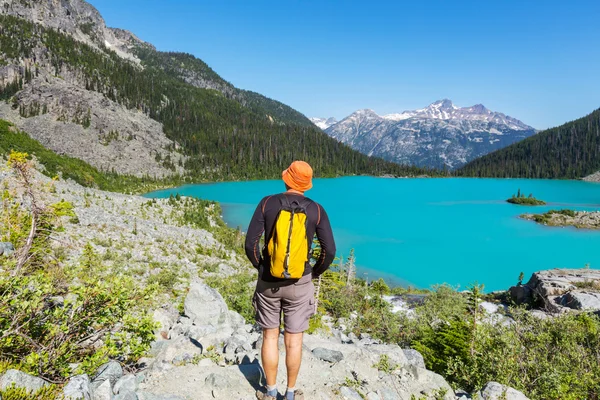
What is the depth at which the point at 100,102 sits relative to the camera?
79.4 m

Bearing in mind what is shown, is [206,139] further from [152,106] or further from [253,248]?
[253,248]

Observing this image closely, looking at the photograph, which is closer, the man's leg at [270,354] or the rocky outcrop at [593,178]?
the man's leg at [270,354]

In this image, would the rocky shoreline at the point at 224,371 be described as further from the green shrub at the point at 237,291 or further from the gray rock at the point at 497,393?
the green shrub at the point at 237,291

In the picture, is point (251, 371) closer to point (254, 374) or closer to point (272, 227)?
point (254, 374)

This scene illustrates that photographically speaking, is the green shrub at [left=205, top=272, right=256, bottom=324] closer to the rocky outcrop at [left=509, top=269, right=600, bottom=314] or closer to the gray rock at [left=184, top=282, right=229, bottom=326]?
the gray rock at [left=184, top=282, right=229, bottom=326]

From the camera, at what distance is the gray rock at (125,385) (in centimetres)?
352

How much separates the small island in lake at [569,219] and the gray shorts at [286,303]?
46.0m

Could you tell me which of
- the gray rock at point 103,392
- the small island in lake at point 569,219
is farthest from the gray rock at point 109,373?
the small island in lake at point 569,219

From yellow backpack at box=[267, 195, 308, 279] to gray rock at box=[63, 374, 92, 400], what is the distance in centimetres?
200

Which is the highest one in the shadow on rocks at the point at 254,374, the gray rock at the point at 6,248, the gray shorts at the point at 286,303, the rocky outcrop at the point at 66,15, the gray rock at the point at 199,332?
the rocky outcrop at the point at 66,15

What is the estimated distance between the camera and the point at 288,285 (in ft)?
11.7

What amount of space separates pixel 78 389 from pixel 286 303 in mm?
2065

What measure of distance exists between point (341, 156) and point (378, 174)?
18.7 m

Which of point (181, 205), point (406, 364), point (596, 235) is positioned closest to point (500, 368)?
point (406, 364)
